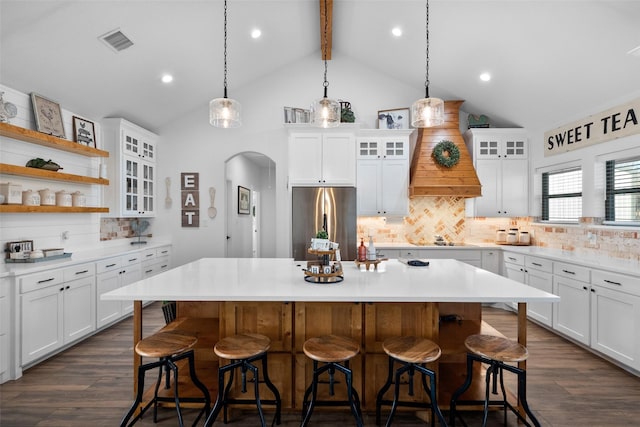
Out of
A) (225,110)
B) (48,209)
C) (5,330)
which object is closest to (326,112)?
(225,110)

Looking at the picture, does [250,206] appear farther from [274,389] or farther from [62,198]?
[274,389]

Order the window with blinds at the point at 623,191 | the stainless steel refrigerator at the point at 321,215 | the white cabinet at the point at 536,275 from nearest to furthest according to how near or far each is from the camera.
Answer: the window with blinds at the point at 623,191 → the white cabinet at the point at 536,275 → the stainless steel refrigerator at the point at 321,215

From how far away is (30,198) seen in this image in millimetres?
3082

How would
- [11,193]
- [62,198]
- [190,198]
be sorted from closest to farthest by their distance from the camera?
[11,193] < [62,198] < [190,198]

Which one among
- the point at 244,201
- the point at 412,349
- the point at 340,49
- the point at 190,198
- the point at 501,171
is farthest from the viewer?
the point at 244,201

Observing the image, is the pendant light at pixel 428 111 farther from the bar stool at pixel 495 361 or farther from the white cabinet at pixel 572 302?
the white cabinet at pixel 572 302

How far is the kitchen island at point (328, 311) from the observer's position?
1.91 m

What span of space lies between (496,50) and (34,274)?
17.1ft

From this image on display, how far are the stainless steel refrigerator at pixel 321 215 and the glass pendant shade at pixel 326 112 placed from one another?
6.42 feet

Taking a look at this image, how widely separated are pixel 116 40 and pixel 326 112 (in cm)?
246

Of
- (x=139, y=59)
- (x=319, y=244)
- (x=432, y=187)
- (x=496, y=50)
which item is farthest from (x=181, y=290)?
(x=496, y=50)

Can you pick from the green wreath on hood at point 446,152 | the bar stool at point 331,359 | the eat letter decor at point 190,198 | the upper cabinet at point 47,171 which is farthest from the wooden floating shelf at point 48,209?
the green wreath on hood at point 446,152

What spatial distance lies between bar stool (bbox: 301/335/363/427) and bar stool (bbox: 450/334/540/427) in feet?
2.27

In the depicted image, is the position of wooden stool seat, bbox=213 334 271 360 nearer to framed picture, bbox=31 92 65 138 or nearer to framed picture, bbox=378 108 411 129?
framed picture, bbox=31 92 65 138
